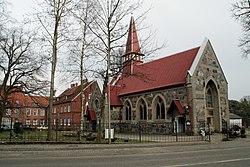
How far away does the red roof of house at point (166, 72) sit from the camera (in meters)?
30.8

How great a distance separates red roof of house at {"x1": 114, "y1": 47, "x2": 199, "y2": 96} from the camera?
30766 mm

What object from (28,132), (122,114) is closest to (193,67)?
(122,114)

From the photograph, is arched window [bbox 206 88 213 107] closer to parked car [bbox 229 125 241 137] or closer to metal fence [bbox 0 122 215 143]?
metal fence [bbox 0 122 215 143]

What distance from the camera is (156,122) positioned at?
32.4 metres

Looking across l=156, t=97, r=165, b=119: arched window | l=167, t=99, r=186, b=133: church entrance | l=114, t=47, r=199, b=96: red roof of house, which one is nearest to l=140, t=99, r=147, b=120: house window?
l=114, t=47, r=199, b=96: red roof of house

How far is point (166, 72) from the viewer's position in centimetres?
3394

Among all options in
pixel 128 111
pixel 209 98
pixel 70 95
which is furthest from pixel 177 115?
pixel 70 95

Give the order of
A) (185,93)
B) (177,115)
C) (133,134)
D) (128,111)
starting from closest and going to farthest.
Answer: (185,93) < (177,115) < (133,134) < (128,111)

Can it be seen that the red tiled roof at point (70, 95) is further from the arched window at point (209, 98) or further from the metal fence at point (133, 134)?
the arched window at point (209, 98)

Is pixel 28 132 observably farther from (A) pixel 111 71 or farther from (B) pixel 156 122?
(B) pixel 156 122

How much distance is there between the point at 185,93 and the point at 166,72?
20.2ft

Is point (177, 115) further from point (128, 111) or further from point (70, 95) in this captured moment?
point (70, 95)

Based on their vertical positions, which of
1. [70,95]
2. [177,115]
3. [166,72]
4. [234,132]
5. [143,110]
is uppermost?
[166,72]

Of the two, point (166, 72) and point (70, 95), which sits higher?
point (166, 72)
